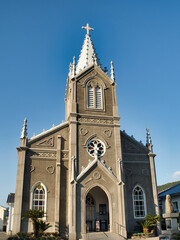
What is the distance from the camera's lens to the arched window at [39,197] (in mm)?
21516

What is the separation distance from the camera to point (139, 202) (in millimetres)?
23875

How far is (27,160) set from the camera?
2266 centimetres

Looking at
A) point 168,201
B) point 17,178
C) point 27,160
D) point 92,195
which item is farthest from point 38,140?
point 168,201

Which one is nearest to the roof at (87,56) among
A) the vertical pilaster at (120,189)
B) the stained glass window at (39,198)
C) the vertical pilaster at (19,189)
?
the vertical pilaster at (120,189)

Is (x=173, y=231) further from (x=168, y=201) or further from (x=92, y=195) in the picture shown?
(x=92, y=195)

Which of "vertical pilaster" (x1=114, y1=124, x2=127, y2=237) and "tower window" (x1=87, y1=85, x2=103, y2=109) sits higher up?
"tower window" (x1=87, y1=85, x2=103, y2=109)

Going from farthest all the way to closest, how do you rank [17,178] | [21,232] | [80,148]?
[80,148], [17,178], [21,232]

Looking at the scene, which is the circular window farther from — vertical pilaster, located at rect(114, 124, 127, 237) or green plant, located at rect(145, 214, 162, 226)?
green plant, located at rect(145, 214, 162, 226)

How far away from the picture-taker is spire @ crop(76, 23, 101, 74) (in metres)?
29.2

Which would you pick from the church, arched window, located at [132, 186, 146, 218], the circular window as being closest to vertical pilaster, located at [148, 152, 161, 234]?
the church

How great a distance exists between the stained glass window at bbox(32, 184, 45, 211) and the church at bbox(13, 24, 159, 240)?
8 cm

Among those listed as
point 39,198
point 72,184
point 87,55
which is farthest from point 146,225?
point 87,55

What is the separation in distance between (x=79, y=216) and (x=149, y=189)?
7.84 meters

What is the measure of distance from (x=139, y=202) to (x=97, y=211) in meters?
4.12
